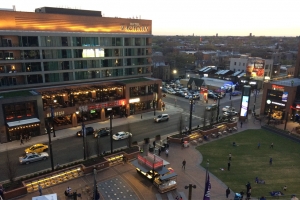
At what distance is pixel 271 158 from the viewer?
34.0m

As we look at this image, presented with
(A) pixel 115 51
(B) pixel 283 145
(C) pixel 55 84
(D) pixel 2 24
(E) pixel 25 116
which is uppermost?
(D) pixel 2 24

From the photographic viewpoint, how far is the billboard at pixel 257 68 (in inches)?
3452

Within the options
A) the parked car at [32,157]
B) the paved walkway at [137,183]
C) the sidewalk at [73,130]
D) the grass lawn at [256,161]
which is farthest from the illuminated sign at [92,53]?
the grass lawn at [256,161]

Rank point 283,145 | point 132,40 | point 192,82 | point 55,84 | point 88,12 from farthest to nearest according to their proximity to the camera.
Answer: point 192,82
point 132,40
point 88,12
point 55,84
point 283,145

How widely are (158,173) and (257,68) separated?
74459 millimetres

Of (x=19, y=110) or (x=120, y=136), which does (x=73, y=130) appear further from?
(x=120, y=136)

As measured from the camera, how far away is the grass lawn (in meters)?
29.3

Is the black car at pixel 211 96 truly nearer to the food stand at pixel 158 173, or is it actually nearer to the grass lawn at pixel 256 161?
the grass lawn at pixel 256 161

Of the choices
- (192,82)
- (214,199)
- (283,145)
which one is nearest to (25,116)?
(214,199)

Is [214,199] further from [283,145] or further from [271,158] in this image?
[283,145]

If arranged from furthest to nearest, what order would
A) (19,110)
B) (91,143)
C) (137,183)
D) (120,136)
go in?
(19,110), (120,136), (91,143), (137,183)

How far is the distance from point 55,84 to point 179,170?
3306 cm

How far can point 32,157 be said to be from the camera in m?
33.9

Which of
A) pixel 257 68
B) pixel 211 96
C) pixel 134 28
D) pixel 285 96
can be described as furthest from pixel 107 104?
pixel 257 68
